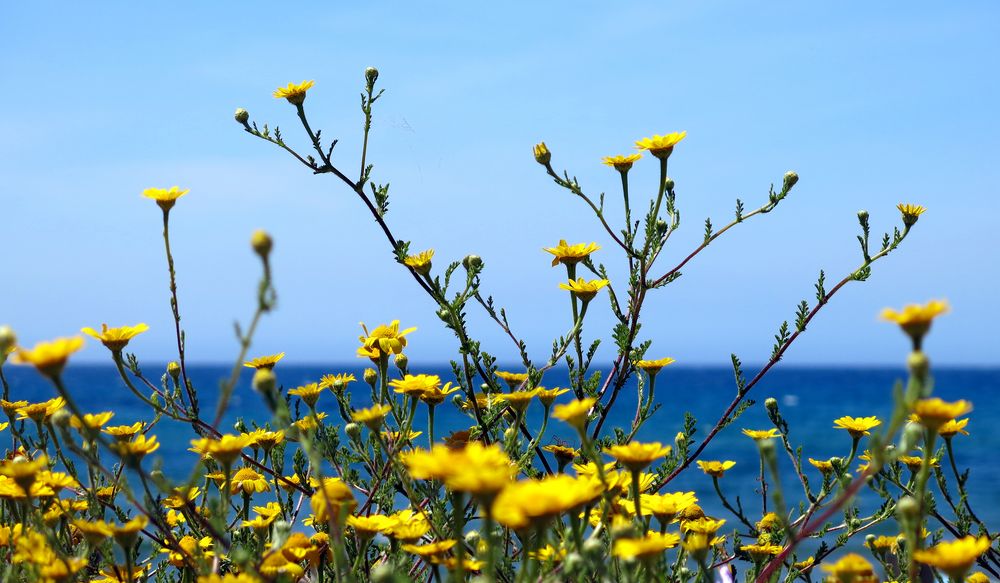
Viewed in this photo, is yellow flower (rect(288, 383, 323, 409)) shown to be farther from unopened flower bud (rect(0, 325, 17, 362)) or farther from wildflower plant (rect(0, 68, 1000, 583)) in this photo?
unopened flower bud (rect(0, 325, 17, 362))

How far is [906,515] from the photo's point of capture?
171cm

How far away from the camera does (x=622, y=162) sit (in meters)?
3.04

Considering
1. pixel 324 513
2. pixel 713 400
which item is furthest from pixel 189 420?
pixel 713 400

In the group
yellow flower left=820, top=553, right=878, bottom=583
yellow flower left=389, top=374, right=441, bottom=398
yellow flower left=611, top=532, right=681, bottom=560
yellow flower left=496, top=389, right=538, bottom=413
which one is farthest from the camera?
yellow flower left=389, top=374, right=441, bottom=398

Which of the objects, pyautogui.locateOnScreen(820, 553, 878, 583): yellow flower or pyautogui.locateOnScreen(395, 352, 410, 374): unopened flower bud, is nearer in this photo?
pyautogui.locateOnScreen(820, 553, 878, 583): yellow flower

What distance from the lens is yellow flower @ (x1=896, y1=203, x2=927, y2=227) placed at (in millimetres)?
3133

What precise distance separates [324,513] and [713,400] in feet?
193

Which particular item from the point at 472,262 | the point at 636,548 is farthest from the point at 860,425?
the point at 636,548

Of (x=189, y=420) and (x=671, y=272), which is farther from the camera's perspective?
(x=671, y=272)

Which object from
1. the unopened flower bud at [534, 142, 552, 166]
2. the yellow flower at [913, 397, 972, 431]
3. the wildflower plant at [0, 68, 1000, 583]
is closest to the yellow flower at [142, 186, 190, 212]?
the wildflower plant at [0, 68, 1000, 583]

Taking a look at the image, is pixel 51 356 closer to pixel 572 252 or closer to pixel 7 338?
pixel 7 338

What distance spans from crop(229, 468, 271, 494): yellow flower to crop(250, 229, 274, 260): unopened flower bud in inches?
53.5

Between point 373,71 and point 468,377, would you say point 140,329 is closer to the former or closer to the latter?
point 468,377

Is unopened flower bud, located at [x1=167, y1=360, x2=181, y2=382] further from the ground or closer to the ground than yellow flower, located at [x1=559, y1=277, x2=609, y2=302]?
closer to the ground
